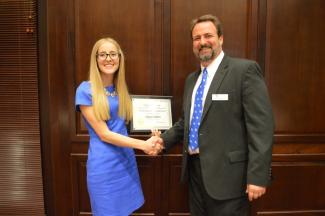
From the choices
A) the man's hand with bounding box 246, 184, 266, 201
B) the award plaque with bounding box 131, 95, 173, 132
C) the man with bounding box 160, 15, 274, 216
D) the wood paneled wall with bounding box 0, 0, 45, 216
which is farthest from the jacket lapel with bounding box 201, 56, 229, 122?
the wood paneled wall with bounding box 0, 0, 45, 216

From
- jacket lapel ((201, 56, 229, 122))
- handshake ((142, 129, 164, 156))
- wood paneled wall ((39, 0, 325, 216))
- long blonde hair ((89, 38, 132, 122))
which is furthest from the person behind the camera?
wood paneled wall ((39, 0, 325, 216))

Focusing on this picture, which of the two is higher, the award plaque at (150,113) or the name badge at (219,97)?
the name badge at (219,97)

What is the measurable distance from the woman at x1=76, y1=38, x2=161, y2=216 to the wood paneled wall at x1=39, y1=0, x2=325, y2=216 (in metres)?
0.43

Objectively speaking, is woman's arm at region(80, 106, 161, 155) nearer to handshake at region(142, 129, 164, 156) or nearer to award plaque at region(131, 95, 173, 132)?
handshake at region(142, 129, 164, 156)

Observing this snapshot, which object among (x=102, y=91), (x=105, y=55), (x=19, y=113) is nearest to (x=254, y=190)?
(x=102, y=91)

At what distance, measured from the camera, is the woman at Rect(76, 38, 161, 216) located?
5.64ft

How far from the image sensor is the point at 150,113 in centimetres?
207

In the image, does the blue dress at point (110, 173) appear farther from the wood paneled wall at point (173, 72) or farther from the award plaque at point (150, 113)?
the wood paneled wall at point (173, 72)

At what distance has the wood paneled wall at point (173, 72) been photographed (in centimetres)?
217

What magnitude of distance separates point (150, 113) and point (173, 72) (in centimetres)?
39

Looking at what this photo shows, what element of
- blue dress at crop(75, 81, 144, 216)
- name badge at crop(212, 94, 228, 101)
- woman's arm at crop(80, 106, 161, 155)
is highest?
name badge at crop(212, 94, 228, 101)

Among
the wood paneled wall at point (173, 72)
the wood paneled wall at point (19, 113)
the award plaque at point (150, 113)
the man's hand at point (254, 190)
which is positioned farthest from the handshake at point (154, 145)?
the wood paneled wall at point (19, 113)

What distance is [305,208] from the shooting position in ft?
7.77

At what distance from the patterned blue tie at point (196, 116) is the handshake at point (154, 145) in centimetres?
35
